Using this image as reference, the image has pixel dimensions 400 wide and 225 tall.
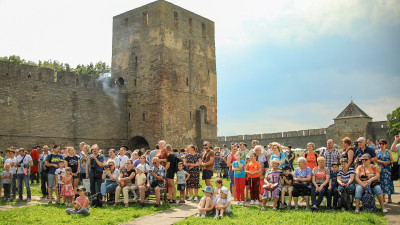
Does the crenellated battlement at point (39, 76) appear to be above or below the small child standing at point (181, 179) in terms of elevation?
above

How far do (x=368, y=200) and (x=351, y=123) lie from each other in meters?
31.0

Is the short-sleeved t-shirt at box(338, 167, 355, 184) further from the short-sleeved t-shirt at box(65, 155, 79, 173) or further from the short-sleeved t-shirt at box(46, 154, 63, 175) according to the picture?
the short-sleeved t-shirt at box(46, 154, 63, 175)

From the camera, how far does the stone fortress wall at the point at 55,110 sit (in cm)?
2111

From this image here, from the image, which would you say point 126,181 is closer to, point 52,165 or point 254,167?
point 52,165

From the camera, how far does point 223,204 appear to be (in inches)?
340

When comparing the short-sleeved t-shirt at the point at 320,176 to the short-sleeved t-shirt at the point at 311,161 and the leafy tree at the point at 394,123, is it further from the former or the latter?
the leafy tree at the point at 394,123

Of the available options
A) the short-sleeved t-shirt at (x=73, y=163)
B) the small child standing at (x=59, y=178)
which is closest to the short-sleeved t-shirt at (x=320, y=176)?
the small child standing at (x=59, y=178)

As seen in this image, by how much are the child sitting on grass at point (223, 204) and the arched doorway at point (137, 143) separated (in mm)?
19303

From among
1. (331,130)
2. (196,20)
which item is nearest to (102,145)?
(196,20)

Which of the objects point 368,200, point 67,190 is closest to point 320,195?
point 368,200

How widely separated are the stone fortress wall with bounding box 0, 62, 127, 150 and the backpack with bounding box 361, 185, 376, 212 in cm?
1879

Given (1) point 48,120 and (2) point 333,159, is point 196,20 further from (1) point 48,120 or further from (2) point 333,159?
(2) point 333,159

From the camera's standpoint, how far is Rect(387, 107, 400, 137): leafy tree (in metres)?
37.6

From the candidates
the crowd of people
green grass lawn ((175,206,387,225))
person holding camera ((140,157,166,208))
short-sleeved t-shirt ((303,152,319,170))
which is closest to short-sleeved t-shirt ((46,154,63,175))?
the crowd of people
